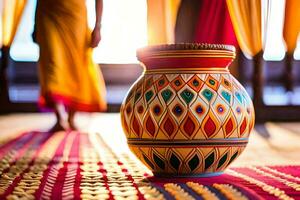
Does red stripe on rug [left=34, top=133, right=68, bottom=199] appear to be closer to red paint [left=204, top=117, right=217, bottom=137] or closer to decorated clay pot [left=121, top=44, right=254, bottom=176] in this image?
decorated clay pot [left=121, top=44, right=254, bottom=176]

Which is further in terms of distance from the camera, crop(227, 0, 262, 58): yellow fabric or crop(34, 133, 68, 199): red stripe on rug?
crop(227, 0, 262, 58): yellow fabric

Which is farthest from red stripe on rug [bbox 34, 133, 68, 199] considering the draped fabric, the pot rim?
the draped fabric

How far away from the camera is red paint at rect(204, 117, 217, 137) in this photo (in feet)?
3.98

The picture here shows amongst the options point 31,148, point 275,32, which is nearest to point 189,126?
point 31,148

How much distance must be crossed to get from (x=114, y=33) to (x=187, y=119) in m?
4.42

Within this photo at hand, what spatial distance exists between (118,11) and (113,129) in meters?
2.13

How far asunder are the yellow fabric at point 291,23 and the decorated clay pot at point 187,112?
10.8 feet

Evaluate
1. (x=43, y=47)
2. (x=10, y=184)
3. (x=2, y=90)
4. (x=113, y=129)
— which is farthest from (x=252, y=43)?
(x=10, y=184)

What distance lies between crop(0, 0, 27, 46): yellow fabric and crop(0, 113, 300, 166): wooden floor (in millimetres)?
616

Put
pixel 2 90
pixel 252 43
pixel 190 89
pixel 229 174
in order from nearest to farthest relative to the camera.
Result: pixel 190 89 → pixel 229 174 → pixel 252 43 → pixel 2 90

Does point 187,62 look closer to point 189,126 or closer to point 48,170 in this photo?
point 189,126

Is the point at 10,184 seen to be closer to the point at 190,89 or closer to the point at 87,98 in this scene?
the point at 190,89

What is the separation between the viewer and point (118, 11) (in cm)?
551

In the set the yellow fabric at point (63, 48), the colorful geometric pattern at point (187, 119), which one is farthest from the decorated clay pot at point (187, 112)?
the yellow fabric at point (63, 48)
